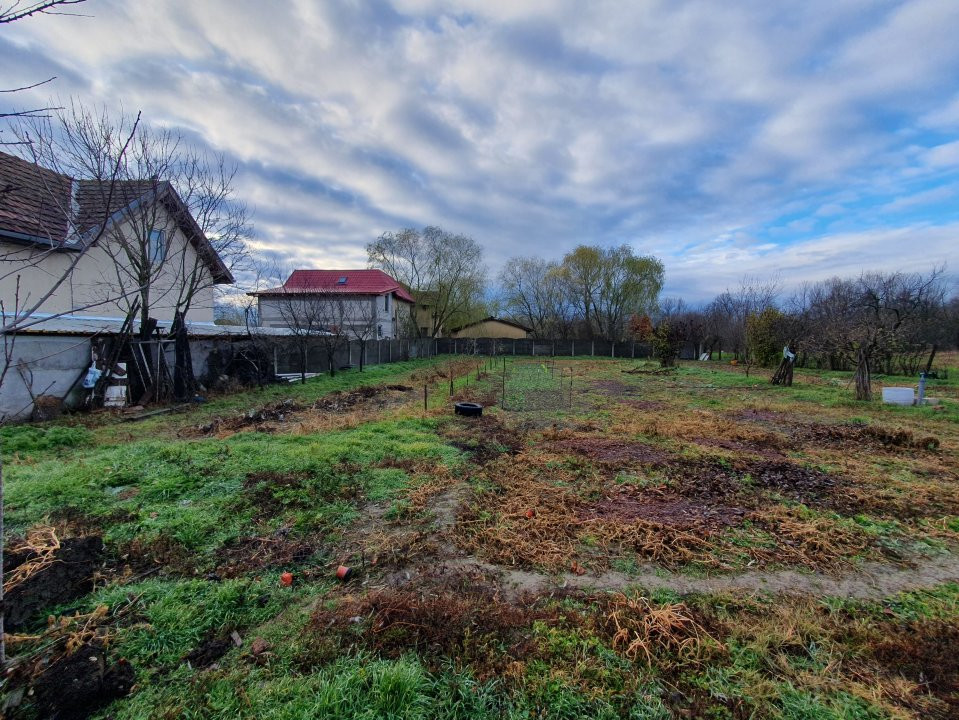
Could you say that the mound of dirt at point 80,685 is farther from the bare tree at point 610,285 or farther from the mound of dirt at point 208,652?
the bare tree at point 610,285

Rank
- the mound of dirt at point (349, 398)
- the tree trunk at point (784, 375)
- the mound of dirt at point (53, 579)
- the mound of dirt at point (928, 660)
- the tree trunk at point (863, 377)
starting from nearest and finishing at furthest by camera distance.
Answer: the mound of dirt at point (928, 660), the mound of dirt at point (53, 579), the mound of dirt at point (349, 398), the tree trunk at point (863, 377), the tree trunk at point (784, 375)

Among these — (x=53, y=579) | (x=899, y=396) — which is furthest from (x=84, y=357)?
(x=899, y=396)

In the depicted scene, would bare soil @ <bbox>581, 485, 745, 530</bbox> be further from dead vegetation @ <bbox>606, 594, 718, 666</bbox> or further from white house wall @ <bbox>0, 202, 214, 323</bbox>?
white house wall @ <bbox>0, 202, 214, 323</bbox>

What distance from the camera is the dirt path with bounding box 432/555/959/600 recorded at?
283 cm

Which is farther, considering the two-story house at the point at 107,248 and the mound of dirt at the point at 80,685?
the two-story house at the point at 107,248

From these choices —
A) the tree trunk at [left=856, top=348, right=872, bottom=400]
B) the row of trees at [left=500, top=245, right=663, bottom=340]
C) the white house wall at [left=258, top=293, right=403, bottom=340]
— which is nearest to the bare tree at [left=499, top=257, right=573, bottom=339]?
the row of trees at [left=500, top=245, right=663, bottom=340]

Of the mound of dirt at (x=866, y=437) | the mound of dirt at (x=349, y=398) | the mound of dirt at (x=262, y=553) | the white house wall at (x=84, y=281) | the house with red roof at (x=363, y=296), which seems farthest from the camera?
the house with red roof at (x=363, y=296)

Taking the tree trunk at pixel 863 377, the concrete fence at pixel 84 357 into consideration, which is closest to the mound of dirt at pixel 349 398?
the concrete fence at pixel 84 357

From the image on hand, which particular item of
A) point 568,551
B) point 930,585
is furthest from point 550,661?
point 930,585

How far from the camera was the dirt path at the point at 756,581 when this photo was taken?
9.29 feet

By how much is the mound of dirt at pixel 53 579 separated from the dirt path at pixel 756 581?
8.31 feet

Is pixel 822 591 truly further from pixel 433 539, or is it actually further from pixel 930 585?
pixel 433 539

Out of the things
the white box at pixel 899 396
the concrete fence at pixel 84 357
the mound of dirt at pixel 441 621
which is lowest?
the mound of dirt at pixel 441 621

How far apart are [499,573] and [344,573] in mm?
1160
